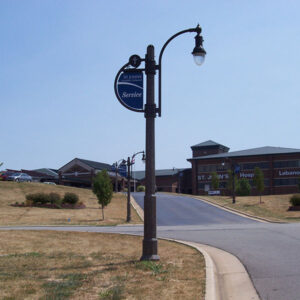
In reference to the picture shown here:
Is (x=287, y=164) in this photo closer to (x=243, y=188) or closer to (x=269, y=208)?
(x=243, y=188)

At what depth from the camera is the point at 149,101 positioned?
10.8m

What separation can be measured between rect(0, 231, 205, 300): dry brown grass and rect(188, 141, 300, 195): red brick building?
5889 centimetres

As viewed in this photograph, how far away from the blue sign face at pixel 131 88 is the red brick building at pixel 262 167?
2364 inches

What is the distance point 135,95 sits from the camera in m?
10.9

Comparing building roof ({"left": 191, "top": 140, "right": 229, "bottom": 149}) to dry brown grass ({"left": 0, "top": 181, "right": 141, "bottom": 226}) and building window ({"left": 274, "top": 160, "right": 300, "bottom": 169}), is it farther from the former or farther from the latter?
dry brown grass ({"left": 0, "top": 181, "right": 141, "bottom": 226})

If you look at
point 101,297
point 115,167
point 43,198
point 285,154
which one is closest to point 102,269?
point 101,297

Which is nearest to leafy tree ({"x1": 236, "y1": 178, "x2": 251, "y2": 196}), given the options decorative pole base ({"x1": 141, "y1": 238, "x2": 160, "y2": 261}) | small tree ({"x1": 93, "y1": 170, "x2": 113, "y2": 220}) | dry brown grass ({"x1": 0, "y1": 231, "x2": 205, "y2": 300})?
small tree ({"x1": 93, "y1": 170, "x2": 113, "y2": 220})

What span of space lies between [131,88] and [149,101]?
1.96ft

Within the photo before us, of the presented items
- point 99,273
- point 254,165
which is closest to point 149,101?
point 99,273

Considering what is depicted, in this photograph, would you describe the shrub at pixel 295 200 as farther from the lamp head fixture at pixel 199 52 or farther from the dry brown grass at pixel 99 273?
the lamp head fixture at pixel 199 52

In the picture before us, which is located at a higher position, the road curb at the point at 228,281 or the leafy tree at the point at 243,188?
the leafy tree at the point at 243,188

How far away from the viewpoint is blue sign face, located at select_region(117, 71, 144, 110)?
35.7 feet

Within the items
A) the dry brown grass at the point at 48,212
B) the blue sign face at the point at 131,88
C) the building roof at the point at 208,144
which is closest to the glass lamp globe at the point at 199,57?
the blue sign face at the point at 131,88

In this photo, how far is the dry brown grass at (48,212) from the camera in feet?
112
